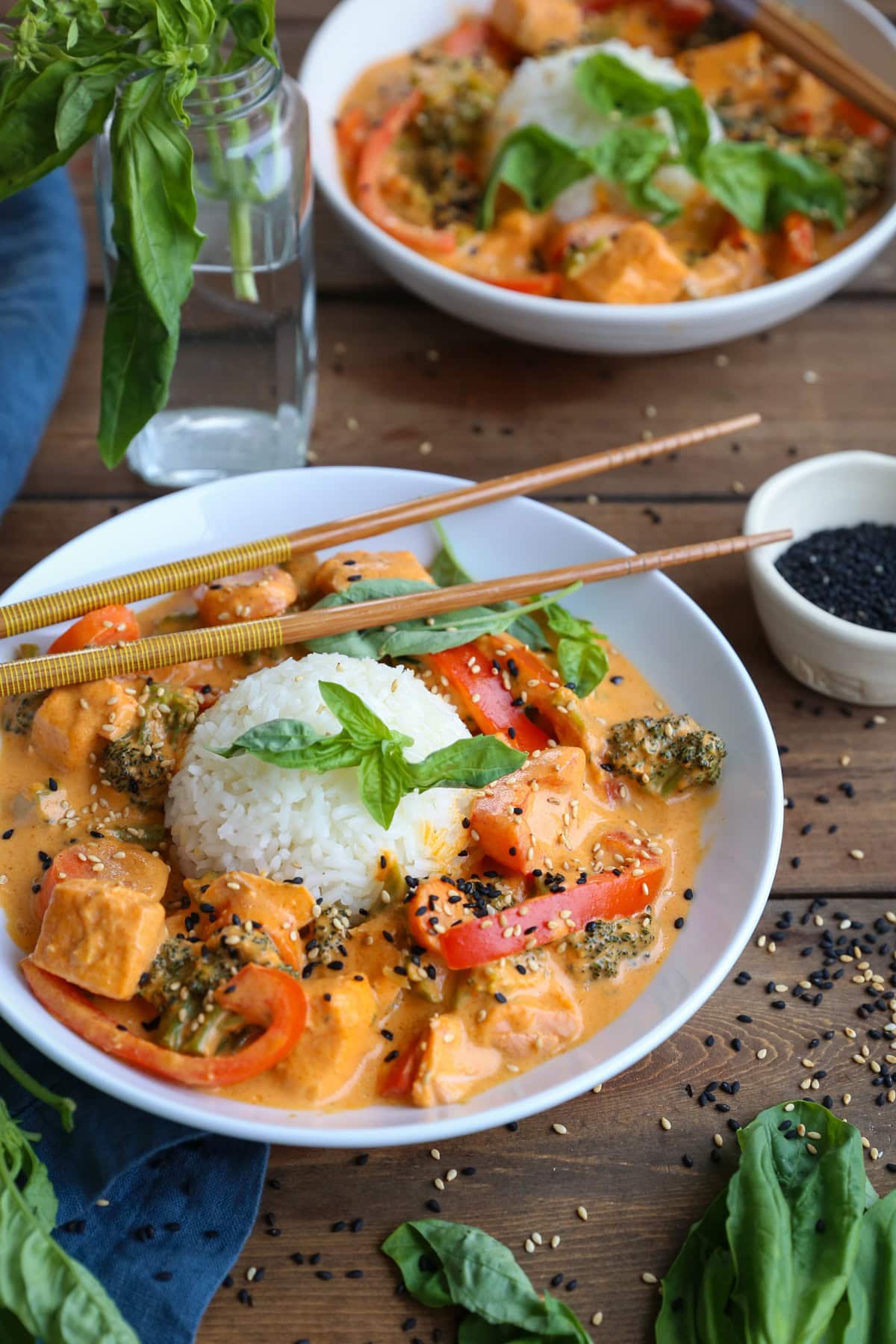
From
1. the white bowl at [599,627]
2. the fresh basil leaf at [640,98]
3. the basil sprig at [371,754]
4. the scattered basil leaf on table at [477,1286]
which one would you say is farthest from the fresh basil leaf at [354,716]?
the fresh basil leaf at [640,98]

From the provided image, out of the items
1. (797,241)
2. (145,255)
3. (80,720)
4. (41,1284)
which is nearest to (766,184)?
(797,241)

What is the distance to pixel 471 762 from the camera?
2.64m

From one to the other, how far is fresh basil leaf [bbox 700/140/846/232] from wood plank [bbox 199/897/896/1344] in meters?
2.51

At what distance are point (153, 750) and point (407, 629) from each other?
2.15 feet

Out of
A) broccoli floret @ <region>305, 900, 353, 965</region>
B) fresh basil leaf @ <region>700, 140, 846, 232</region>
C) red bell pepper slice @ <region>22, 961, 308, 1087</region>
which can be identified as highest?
fresh basil leaf @ <region>700, 140, 846, 232</region>

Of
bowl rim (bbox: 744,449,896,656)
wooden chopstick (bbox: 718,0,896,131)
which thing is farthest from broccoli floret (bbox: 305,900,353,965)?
wooden chopstick (bbox: 718,0,896,131)

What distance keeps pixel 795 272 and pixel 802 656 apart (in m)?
1.44

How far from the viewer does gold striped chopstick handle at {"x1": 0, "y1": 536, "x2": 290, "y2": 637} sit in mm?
2963

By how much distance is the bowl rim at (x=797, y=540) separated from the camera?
3.27 metres

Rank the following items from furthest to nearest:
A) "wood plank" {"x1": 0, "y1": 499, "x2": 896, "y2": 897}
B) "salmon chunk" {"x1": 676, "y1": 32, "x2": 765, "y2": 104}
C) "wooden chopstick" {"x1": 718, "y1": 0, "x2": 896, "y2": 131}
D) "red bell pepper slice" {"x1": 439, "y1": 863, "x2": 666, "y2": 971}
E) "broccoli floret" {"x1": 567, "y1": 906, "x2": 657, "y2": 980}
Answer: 1. "salmon chunk" {"x1": 676, "y1": 32, "x2": 765, "y2": 104}
2. "wooden chopstick" {"x1": 718, "y1": 0, "x2": 896, "y2": 131}
3. "wood plank" {"x1": 0, "y1": 499, "x2": 896, "y2": 897}
4. "broccoli floret" {"x1": 567, "y1": 906, "x2": 657, "y2": 980}
5. "red bell pepper slice" {"x1": 439, "y1": 863, "x2": 666, "y2": 971}

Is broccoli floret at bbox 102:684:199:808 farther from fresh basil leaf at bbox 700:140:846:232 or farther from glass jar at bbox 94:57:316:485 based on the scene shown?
fresh basil leaf at bbox 700:140:846:232

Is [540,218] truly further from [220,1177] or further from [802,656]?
[220,1177]

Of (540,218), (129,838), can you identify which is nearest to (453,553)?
(129,838)

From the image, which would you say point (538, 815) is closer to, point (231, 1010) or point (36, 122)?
point (231, 1010)
